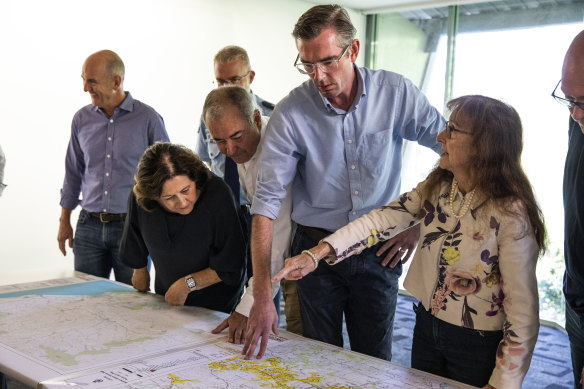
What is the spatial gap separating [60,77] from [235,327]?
10.2 feet

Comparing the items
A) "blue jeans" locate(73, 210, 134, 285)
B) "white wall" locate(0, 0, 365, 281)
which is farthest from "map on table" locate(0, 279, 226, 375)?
"white wall" locate(0, 0, 365, 281)

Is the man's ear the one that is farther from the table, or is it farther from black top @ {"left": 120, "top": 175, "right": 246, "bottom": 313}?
the table

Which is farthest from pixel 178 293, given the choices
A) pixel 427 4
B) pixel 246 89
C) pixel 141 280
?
pixel 427 4

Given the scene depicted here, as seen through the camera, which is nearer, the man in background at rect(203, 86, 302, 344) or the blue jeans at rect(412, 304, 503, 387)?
the blue jeans at rect(412, 304, 503, 387)

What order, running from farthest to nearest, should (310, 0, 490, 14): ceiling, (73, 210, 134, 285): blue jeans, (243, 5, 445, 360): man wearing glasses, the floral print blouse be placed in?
(310, 0, 490, 14): ceiling, (73, 210, 134, 285): blue jeans, (243, 5, 445, 360): man wearing glasses, the floral print blouse

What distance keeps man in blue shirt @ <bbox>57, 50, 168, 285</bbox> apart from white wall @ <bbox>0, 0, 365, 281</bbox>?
99 centimetres

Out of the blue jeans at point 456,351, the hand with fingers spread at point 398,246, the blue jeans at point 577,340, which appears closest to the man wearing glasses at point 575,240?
the blue jeans at point 577,340

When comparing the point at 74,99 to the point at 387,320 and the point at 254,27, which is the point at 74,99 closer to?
the point at 254,27

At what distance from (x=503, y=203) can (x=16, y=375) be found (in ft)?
4.13

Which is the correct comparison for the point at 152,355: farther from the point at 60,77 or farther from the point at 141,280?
the point at 60,77

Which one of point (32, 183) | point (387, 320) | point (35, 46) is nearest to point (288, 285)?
point (387, 320)

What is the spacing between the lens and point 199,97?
512cm

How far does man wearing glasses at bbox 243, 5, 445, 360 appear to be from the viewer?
1.97 m

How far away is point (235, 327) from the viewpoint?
5.95ft
